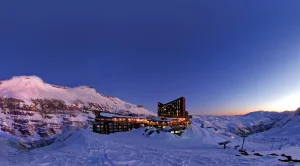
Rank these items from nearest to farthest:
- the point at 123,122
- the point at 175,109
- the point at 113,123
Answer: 1. the point at 113,123
2. the point at 123,122
3. the point at 175,109

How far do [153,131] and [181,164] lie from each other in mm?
62775

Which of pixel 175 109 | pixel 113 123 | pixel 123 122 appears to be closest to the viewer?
pixel 113 123

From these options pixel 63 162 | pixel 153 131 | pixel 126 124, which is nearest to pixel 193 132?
pixel 153 131

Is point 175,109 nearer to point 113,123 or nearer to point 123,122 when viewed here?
point 123,122

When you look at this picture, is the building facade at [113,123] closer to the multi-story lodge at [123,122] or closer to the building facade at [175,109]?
the multi-story lodge at [123,122]

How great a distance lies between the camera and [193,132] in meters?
105

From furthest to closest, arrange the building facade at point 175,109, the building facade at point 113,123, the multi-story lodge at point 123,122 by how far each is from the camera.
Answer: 1. the building facade at point 175,109
2. the building facade at point 113,123
3. the multi-story lodge at point 123,122

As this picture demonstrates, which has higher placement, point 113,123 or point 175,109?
point 175,109

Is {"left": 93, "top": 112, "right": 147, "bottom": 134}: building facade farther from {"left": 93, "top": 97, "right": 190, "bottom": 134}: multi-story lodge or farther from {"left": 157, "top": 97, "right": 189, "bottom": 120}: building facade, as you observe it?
{"left": 157, "top": 97, "right": 189, "bottom": 120}: building facade

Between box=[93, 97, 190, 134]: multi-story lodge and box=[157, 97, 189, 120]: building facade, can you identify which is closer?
box=[93, 97, 190, 134]: multi-story lodge

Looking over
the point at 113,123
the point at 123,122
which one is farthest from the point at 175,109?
the point at 113,123

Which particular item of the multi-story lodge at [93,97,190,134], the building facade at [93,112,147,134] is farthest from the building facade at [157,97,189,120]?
the building facade at [93,112,147,134]

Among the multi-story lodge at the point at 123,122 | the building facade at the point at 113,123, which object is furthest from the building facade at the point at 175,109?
the building facade at the point at 113,123

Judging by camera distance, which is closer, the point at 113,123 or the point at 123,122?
the point at 113,123
